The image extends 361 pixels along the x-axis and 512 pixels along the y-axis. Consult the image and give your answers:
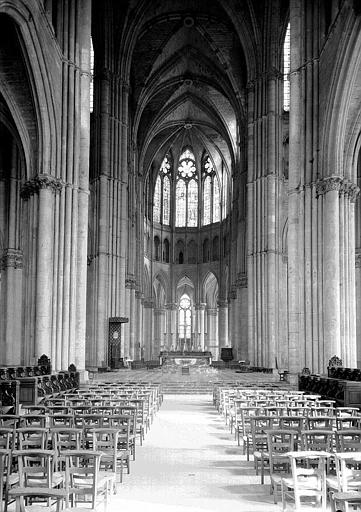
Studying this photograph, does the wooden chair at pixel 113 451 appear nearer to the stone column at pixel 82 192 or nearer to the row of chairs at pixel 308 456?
the row of chairs at pixel 308 456

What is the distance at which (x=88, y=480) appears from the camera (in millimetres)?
8867

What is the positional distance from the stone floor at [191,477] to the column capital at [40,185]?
1210 cm

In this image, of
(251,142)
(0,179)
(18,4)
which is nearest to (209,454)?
(18,4)

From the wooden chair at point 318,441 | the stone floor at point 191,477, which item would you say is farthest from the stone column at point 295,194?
the wooden chair at point 318,441

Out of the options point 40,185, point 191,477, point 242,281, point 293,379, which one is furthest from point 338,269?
point 242,281

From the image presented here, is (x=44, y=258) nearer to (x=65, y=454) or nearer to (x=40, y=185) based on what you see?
(x=40, y=185)

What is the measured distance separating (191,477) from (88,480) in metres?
2.04

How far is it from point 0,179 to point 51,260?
1026 centimetres

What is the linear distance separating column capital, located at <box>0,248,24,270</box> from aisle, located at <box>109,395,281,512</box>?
19622mm

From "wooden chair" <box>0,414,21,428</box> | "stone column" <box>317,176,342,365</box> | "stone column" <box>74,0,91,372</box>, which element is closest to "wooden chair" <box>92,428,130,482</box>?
"wooden chair" <box>0,414,21,428</box>

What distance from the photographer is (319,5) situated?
27125mm

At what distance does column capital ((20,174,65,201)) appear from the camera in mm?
25562

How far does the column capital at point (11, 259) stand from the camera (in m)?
34.4

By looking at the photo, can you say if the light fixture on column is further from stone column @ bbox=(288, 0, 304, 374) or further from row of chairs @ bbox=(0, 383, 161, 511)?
row of chairs @ bbox=(0, 383, 161, 511)
